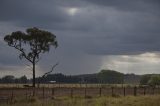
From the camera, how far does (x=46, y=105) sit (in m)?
26.6

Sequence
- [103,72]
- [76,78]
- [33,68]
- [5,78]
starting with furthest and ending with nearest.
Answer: [76,78] < [103,72] < [5,78] < [33,68]

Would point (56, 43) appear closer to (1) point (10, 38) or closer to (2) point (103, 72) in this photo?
(1) point (10, 38)

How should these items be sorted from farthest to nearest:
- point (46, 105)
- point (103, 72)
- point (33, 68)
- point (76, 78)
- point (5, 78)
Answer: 1. point (76, 78)
2. point (103, 72)
3. point (5, 78)
4. point (33, 68)
5. point (46, 105)

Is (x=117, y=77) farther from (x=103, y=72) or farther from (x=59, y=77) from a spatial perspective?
(x=59, y=77)

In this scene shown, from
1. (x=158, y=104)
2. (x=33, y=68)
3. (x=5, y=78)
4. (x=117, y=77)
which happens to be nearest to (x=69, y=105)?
(x=158, y=104)

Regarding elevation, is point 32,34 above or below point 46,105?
above

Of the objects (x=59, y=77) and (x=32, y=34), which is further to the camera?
(x=59, y=77)

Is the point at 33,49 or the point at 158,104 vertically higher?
the point at 33,49

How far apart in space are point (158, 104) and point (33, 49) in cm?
5192

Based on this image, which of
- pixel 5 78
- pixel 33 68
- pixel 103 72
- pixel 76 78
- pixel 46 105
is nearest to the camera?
pixel 46 105

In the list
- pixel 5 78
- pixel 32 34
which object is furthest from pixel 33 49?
pixel 5 78

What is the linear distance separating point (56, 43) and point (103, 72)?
94.9 meters

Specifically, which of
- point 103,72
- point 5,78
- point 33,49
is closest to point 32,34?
point 33,49

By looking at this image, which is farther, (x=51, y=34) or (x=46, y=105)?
(x=51, y=34)
